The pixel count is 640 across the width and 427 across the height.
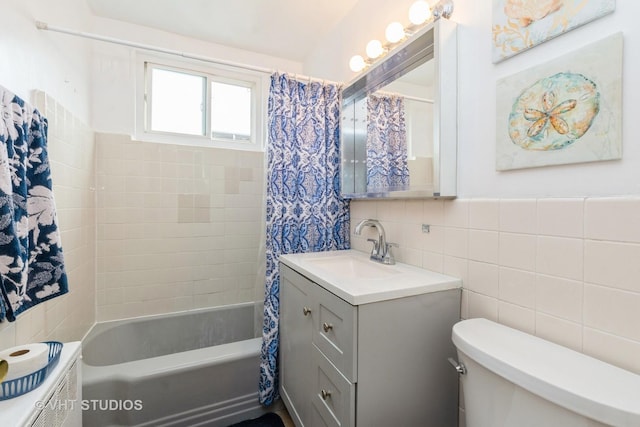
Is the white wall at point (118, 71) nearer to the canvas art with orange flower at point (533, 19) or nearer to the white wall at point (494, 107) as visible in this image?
the white wall at point (494, 107)

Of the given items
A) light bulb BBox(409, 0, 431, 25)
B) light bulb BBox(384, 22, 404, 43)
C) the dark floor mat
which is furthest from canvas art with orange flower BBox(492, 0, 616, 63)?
the dark floor mat

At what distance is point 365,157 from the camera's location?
1687 mm

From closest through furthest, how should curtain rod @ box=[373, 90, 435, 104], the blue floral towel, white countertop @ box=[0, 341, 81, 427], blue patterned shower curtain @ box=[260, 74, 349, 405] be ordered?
white countertop @ box=[0, 341, 81, 427], the blue floral towel, curtain rod @ box=[373, 90, 435, 104], blue patterned shower curtain @ box=[260, 74, 349, 405]

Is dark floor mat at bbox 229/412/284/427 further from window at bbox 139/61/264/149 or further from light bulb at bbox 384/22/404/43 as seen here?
light bulb at bbox 384/22/404/43

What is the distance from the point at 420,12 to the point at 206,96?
1820 millimetres

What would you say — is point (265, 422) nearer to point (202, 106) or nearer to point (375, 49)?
point (375, 49)

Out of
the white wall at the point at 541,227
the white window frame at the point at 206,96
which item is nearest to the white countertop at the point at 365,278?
the white wall at the point at 541,227

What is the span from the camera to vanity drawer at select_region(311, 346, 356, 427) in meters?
0.94

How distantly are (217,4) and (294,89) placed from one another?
84 centimetres

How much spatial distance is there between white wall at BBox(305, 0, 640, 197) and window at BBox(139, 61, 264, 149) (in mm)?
1343

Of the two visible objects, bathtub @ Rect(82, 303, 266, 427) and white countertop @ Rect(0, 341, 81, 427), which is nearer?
white countertop @ Rect(0, 341, 81, 427)

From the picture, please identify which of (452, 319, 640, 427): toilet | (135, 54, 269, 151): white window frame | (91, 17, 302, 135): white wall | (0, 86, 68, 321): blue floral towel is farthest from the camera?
(135, 54, 269, 151): white window frame

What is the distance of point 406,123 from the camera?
141 centimetres

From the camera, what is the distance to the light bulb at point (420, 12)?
1219mm
